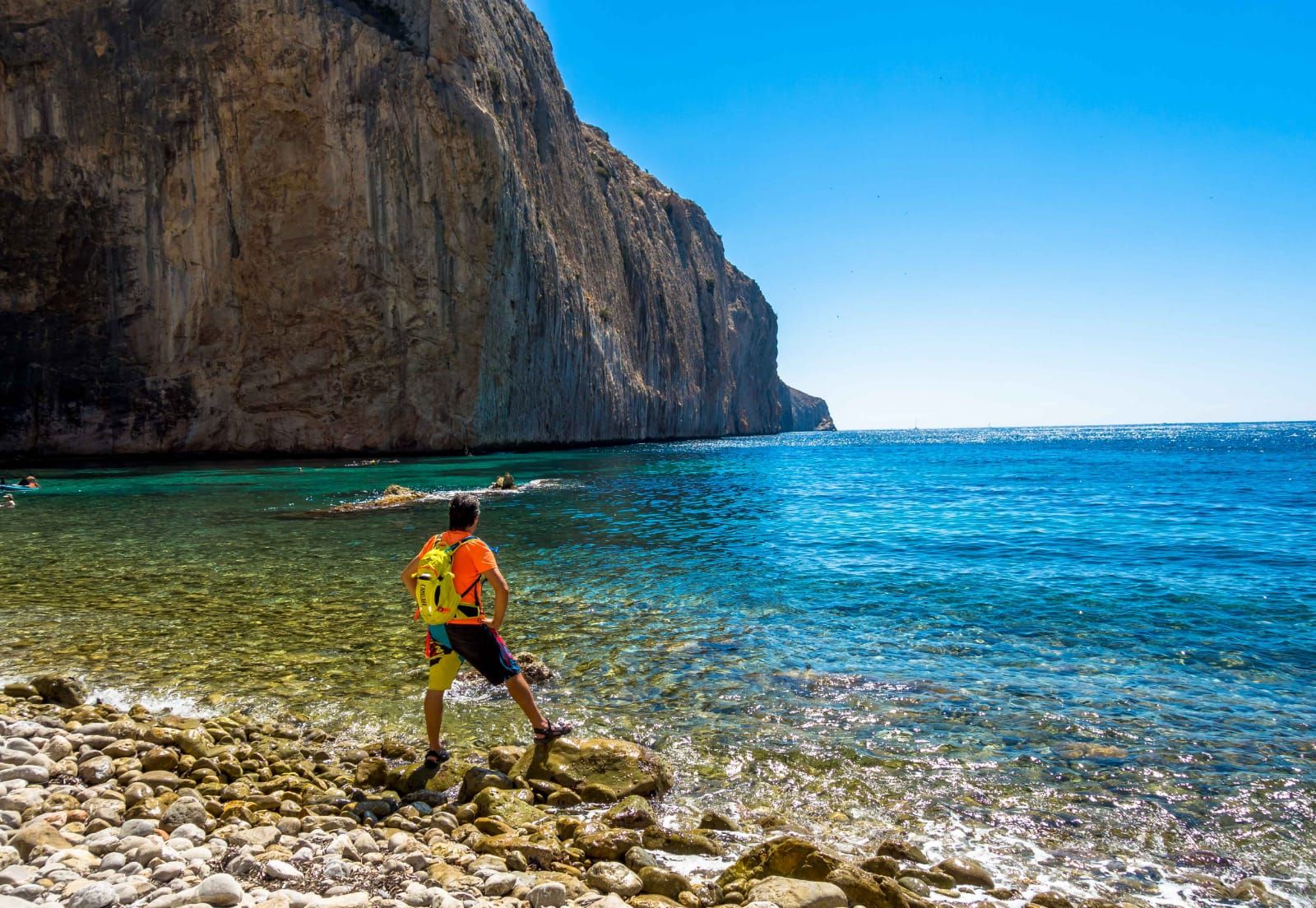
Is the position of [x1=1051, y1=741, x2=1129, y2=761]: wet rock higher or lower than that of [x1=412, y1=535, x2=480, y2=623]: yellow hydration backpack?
lower

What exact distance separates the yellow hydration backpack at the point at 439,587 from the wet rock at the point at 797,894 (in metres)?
2.81

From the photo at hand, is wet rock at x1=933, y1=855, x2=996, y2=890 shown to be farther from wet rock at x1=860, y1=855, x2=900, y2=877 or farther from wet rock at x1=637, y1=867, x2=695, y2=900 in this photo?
wet rock at x1=637, y1=867, x2=695, y2=900

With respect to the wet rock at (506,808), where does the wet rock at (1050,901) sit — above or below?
below

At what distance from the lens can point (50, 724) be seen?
230 inches

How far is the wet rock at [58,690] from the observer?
6637 millimetres

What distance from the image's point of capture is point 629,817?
192 inches

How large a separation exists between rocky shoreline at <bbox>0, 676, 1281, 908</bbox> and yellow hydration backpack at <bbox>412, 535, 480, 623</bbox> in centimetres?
106

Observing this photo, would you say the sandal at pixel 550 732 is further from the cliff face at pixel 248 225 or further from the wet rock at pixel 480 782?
the cliff face at pixel 248 225

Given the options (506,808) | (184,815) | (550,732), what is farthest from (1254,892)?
(184,815)

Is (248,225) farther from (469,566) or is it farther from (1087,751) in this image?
(1087,751)

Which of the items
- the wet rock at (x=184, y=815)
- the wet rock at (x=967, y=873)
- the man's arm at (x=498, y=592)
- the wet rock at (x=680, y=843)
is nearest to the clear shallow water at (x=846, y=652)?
the wet rock at (x=967, y=873)

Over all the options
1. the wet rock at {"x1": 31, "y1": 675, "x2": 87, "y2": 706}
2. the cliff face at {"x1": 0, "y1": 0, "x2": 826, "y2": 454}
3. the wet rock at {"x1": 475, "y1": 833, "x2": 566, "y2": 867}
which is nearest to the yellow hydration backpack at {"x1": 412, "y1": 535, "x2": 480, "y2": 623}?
the wet rock at {"x1": 475, "y1": 833, "x2": 566, "y2": 867}

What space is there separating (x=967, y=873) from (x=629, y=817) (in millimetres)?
1953

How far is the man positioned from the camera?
558 centimetres
